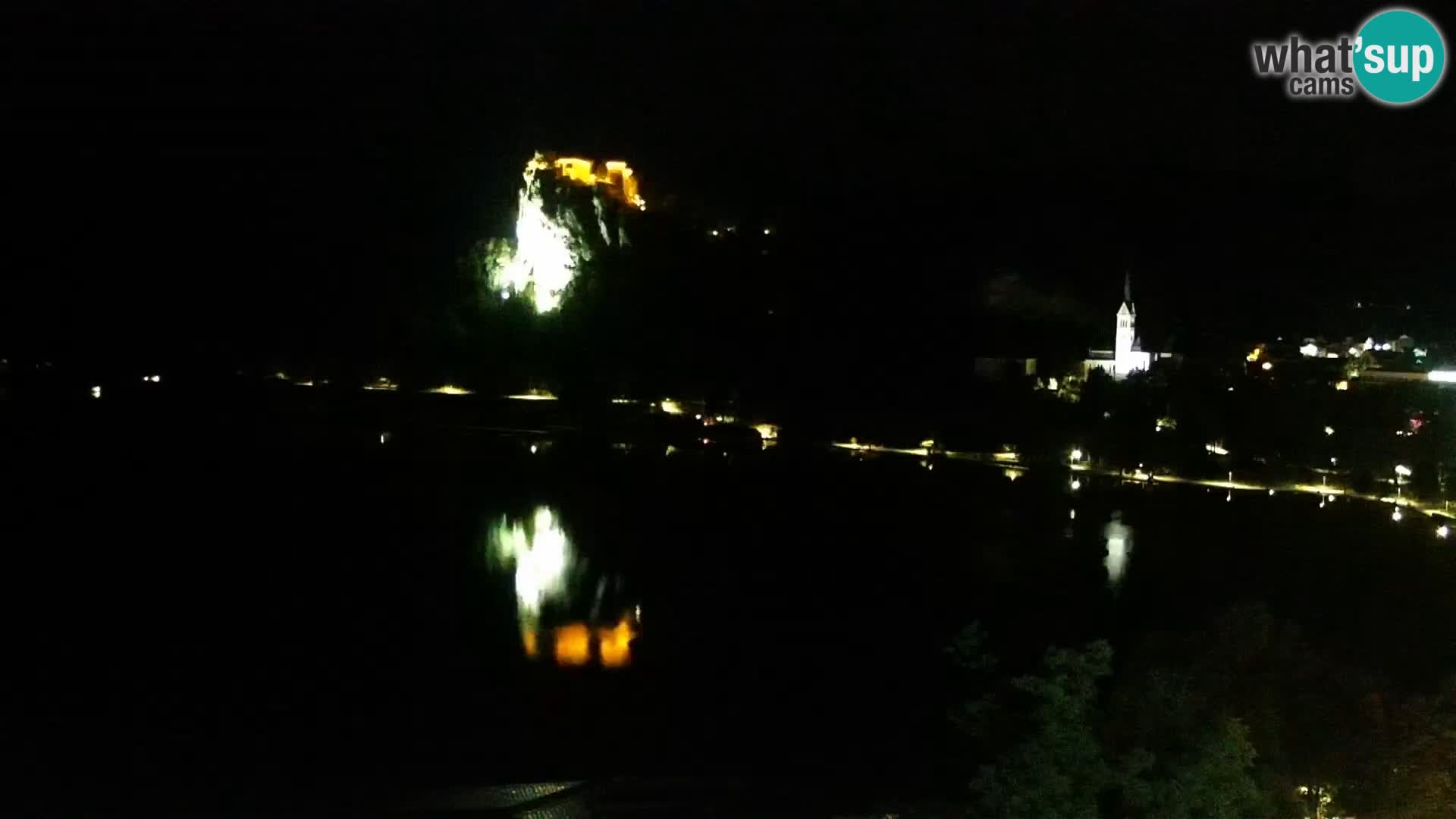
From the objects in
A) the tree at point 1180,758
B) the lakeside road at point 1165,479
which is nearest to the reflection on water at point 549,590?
the tree at point 1180,758

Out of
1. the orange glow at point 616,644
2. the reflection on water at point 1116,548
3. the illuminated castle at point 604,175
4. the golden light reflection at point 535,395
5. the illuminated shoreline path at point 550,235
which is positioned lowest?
the orange glow at point 616,644

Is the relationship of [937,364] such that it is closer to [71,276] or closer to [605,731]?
[605,731]

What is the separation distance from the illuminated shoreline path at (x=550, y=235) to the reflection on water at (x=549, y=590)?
10.3 meters

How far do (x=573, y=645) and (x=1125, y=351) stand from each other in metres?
15.8

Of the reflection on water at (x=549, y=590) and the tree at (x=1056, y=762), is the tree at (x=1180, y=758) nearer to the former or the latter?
the tree at (x=1056, y=762)

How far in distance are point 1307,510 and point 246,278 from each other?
16401mm

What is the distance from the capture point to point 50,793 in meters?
3.86

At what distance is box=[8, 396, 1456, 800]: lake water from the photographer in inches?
178

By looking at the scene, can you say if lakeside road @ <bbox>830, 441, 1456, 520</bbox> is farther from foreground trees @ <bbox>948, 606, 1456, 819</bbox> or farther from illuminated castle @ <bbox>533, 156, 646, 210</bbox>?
illuminated castle @ <bbox>533, 156, 646, 210</bbox>

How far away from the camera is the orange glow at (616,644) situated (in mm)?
5641

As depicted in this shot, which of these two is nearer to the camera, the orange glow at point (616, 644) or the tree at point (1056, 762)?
the tree at point (1056, 762)

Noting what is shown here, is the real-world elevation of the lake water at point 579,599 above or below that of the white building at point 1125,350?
below

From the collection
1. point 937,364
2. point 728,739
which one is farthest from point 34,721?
point 937,364

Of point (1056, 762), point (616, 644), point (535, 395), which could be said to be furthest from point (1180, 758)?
point (535, 395)
